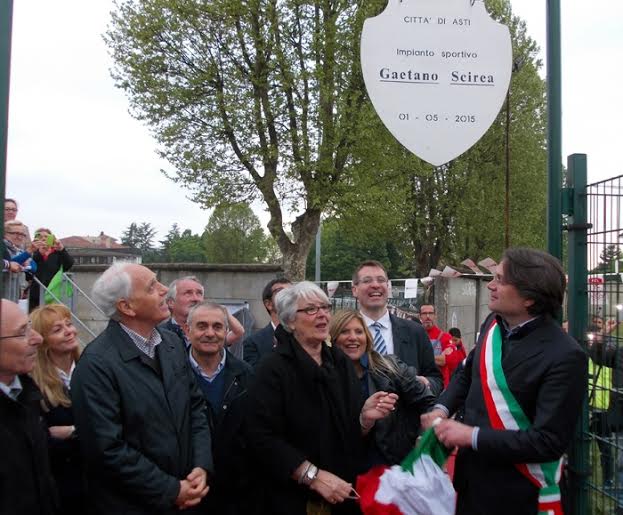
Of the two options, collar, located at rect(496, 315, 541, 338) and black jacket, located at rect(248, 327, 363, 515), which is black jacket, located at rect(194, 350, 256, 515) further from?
collar, located at rect(496, 315, 541, 338)

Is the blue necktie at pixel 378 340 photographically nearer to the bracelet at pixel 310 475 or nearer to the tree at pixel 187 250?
the bracelet at pixel 310 475

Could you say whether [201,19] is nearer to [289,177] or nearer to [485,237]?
[289,177]

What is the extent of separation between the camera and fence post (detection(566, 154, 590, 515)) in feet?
11.2

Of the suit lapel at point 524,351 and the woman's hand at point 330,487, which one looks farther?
the woman's hand at point 330,487

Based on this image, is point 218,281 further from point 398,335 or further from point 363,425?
point 363,425

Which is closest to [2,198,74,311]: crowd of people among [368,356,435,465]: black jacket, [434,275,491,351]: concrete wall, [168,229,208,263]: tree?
[368,356,435,465]: black jacket

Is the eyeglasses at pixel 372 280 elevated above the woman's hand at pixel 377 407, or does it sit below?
above

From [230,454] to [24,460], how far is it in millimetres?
1157

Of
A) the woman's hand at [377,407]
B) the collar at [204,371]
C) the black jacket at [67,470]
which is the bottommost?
the black jacket at [67,470]

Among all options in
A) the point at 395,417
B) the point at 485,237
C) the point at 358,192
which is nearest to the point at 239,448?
the point at 395,417

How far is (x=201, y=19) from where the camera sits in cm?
1919

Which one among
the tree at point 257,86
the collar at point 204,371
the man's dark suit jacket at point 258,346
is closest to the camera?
the collar at point 204,371

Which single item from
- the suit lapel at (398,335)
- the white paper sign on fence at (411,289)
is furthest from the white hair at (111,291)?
the white paper sign on fence at (411,289)

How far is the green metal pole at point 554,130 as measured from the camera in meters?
3.57
